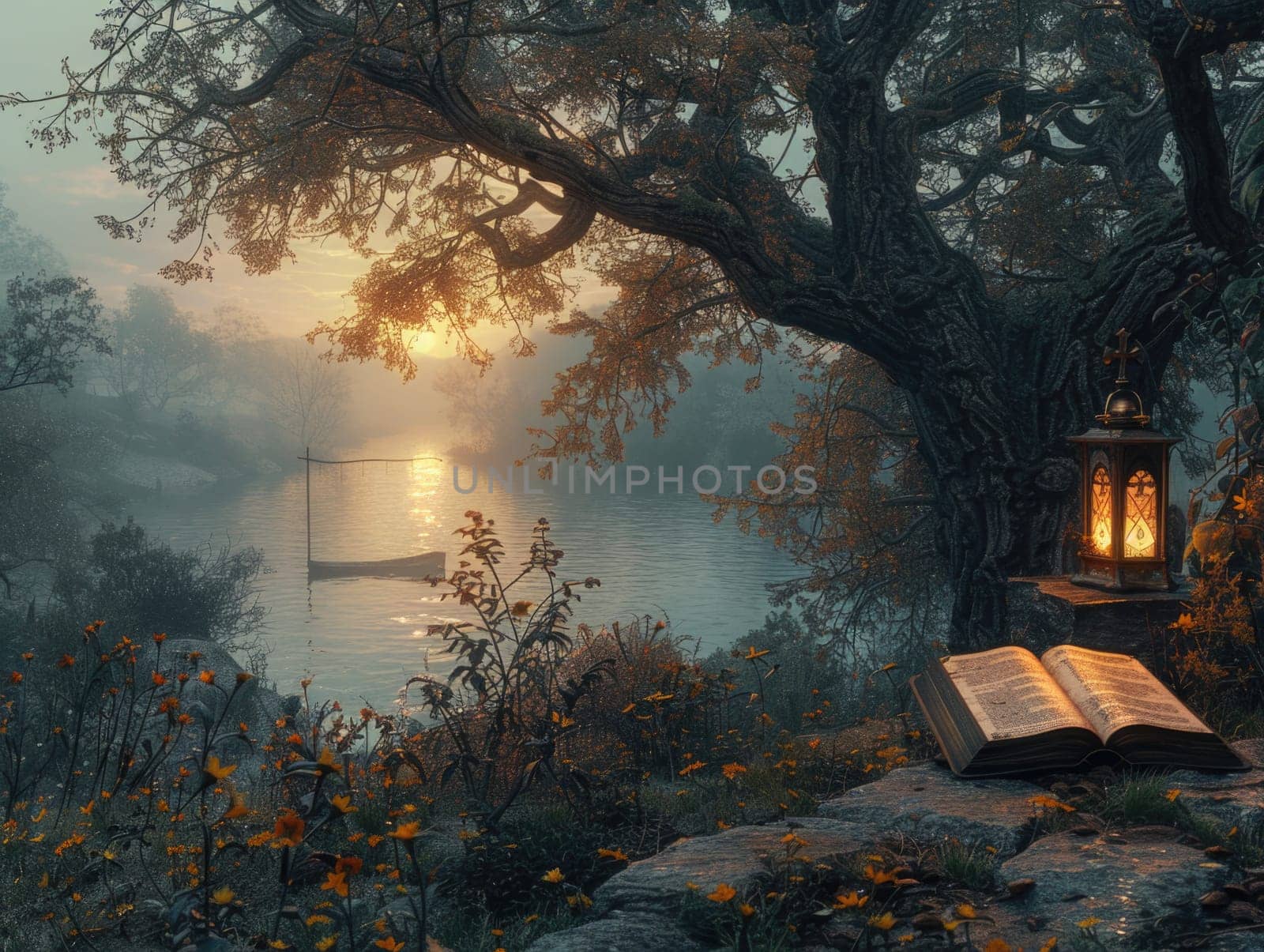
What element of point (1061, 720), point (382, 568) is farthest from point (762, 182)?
point (382, 568)

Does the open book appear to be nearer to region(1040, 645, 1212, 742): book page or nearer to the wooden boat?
region(1040, 645, 1212, 742): book page

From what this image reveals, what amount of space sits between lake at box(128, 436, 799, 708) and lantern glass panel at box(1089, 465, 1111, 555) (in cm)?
743

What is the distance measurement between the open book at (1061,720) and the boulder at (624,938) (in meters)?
1.34

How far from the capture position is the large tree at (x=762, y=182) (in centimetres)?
737

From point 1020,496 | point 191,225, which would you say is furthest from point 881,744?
point 191,225

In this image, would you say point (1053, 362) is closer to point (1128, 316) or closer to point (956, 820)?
point (1128, 316)

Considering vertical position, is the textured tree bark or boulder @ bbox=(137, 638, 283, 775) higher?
the textured tree bark

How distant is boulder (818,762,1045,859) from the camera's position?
2729mm

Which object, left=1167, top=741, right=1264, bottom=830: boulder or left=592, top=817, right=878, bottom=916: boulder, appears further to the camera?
left=1167, top=741, right=1264, bottom=830: boulder

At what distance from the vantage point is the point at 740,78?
8.58 metres

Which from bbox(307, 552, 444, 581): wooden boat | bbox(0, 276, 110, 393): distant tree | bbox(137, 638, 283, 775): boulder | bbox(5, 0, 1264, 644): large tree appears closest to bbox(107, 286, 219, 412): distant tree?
bbox(307, 552, 444, 581): wooden boat

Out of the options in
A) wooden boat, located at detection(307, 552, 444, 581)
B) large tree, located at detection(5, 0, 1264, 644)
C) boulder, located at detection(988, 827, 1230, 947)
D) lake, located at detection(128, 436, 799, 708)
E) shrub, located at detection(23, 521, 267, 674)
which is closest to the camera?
boulder, located at detection(988, 827, 1230, 947)

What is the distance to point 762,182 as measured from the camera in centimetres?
962

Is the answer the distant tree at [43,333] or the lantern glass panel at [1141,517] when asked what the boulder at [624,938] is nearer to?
the lantern glass panel at [1141,517]
